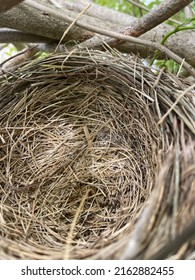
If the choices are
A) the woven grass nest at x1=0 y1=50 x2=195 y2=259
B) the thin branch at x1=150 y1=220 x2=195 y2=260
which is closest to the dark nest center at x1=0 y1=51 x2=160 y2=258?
the woven grass nest at x1=0 y1=50 x2=195 y2=259

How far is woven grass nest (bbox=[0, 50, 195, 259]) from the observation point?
83 centimetres

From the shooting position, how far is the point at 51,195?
3.31 feet

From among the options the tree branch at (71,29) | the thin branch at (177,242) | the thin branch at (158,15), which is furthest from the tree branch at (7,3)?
the thin branch at (177,242)

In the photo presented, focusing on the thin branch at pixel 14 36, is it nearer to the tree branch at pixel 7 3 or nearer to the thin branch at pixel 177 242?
the tree branch at pixel 7 3

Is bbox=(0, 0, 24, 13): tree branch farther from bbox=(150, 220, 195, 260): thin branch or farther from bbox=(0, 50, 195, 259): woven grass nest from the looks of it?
bbox=(150, 220, 195, 260): thin branch

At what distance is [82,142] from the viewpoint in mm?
1065

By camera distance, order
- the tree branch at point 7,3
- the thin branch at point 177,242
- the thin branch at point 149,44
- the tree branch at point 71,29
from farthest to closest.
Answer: the tree branch at point 71,29 < the thin branch at point 149,44 < the tree branch at point 7,3 < the thin branch at point 177,242

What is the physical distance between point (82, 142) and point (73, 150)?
32mm

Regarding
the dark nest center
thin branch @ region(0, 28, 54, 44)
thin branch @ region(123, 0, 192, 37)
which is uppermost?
thin branch @ region(123, 0, 192, 37)

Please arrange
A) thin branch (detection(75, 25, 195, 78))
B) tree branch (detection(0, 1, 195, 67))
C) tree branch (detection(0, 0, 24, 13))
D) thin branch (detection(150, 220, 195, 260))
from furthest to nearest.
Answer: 1. tree branch (detection(0, 1, 195, 67))
2. thin branch (detection(75, 25, 195, 78))
3. tree branch (detection(0, 0, 24, 13))
4. thin branch (detection(150, 220, 195, 260))

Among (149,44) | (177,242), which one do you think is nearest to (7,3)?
(149,44)

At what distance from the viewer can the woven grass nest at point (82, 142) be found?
0.83m

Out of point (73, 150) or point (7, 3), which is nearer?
point (7, 3)

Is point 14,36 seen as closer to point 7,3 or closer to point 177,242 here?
point 7,3
